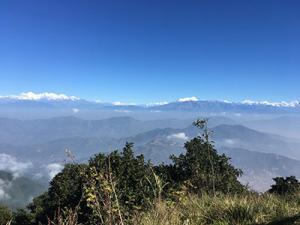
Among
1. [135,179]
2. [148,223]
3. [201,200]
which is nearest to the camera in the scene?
[148,223]

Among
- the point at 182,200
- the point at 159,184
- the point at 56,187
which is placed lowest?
the point at 56,187

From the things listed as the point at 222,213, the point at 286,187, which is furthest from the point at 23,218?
the point at 222,213

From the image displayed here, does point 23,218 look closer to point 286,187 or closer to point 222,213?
point 286,187

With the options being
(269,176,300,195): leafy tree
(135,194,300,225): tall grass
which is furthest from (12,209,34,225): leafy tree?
(135,194,300,225): tall grass

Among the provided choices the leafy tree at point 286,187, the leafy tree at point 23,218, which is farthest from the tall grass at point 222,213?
the leafy tree at point 23,218

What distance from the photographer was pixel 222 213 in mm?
6684

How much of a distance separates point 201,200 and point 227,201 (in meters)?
0.77

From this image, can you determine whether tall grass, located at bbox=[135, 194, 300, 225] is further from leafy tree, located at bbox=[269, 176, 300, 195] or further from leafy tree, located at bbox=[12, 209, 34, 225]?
leafy tree, located at bbox=[12, 209, 34, 225]

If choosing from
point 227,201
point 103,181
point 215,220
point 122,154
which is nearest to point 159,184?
point 103,181

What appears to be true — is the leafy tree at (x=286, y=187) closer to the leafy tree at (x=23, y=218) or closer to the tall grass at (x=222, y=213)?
the tall grass at (x=222, y=213)

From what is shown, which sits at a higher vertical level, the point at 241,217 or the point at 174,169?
the point at 241,217

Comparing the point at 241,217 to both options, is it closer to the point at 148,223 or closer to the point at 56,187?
the point at 148,223

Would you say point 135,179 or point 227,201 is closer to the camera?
point 227,201

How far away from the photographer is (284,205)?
678 cm
